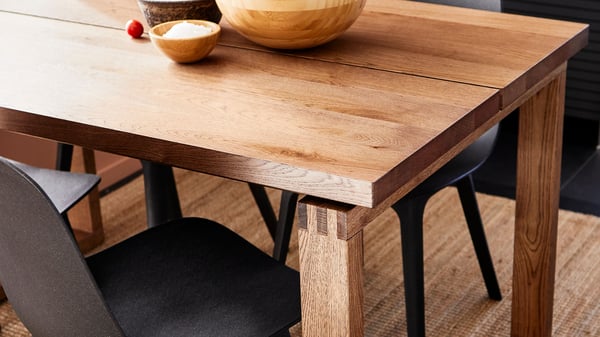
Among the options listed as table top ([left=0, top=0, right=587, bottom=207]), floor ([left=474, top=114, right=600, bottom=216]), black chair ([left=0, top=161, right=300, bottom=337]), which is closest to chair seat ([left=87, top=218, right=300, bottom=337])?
black chair ([left=0, top=161, right=300, bottom=337])

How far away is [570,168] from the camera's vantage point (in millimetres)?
3178

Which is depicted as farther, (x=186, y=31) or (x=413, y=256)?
(x=413, y=256)

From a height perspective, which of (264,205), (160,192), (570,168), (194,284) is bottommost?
(570,168)

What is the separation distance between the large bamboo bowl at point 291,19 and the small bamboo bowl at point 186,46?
0.07 metres

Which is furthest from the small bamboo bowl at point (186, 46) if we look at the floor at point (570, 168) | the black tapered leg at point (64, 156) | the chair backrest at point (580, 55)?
the chair backrest at point (580, 55)

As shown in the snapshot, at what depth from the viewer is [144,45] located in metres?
1.94

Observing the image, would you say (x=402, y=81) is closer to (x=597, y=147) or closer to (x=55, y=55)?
(x=55, y=55)

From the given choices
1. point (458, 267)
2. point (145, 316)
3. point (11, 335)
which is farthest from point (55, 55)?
point (458, 267)

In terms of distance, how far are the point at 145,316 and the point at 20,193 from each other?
1.42 feet

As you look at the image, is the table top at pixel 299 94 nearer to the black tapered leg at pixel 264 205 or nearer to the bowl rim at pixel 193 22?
the bowl rim at pixel 193 22

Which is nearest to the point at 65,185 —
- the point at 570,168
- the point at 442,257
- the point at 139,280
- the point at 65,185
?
the point at 65,185

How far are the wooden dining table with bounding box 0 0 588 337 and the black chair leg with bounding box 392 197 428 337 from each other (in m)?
0.23

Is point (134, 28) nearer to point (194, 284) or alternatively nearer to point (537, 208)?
point (194, 284)

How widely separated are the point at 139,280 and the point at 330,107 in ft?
1.60
